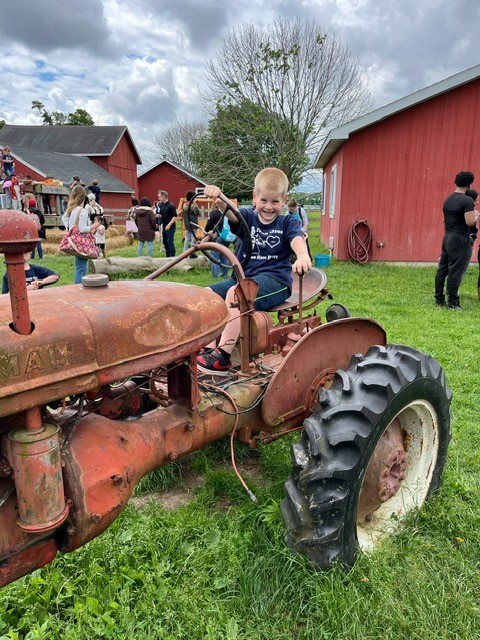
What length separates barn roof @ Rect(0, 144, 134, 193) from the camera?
24.2 m

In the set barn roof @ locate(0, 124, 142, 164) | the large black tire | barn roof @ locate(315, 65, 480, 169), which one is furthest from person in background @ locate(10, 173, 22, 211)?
barn roof @ locate(0, 124, 142, 164)

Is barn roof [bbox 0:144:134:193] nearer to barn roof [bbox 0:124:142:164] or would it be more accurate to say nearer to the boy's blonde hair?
barn roof [bbox 0:124:142:164]

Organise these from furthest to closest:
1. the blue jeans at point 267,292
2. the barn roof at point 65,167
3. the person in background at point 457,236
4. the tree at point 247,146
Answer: the barn roof at point 65,167 → the tree at point 247,146 → the person in background at point 457,236 → the blue jeans at point 267,292

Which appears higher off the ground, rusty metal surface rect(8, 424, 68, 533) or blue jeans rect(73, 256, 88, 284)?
rusty metal surface rect(8, 424, 68, 533)

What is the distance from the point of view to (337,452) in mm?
1895

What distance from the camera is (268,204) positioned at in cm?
298

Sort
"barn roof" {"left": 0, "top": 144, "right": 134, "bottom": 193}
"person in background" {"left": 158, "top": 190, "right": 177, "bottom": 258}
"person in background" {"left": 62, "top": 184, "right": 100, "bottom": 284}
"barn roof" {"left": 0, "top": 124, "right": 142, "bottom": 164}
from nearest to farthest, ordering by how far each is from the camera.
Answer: "person in background" {"left": 62, "top": 184, "right": 100, "bottom": 284}, "person in background" {"left": 158, "top": 190, "right": 177, "bottom": 258}, "barn roof" {"left": 0, "top": 144, "right": 134, "bottom": 193}, "barn roof" {"left": 0, "top": 124, "right": 142, "bottom": 164}

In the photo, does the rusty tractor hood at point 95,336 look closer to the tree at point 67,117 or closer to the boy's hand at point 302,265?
the boy's hand at point 302,265

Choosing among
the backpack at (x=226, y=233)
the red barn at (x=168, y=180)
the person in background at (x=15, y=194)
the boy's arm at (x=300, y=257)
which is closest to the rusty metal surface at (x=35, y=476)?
the boy's arm at (x=300, y=257)

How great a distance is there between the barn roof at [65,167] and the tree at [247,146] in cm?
665

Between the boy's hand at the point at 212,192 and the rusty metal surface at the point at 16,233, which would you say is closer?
the rusty metal surface at the point at 16,233

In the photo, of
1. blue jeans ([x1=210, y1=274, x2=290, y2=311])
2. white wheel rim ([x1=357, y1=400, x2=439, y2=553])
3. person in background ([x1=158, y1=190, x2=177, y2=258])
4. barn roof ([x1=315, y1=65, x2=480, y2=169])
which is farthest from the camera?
person in background ([x1=158, y1=190, x2=177, y2=258])

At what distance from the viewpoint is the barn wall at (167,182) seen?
36.9 metres

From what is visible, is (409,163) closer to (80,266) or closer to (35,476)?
(80,266)
